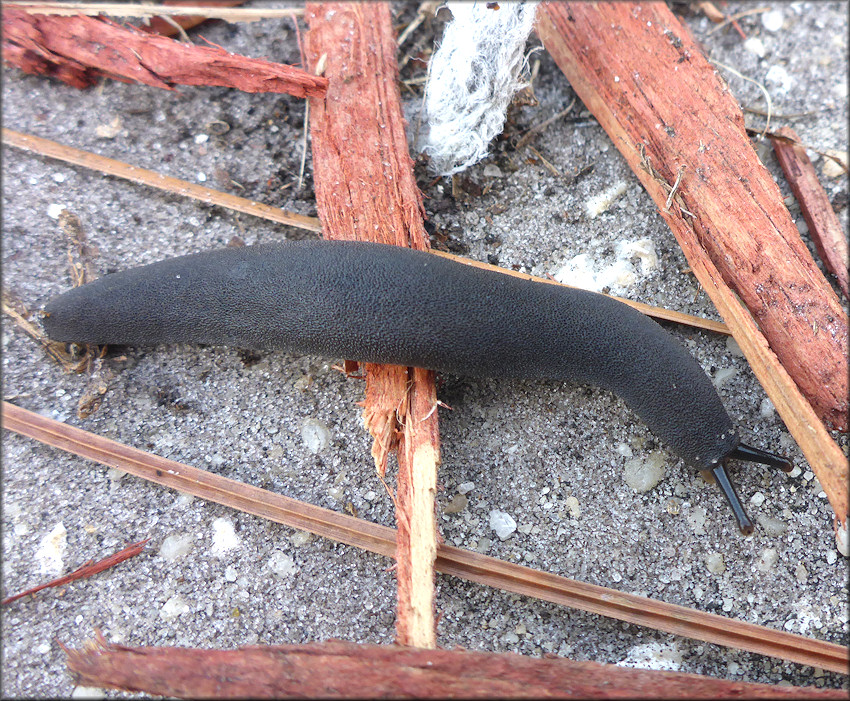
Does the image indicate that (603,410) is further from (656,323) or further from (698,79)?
(698,79)

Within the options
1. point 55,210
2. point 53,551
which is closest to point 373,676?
point 53,551

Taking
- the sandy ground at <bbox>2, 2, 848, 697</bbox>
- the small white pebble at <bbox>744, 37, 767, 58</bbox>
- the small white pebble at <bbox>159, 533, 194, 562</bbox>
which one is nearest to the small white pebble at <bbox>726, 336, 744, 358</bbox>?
the sandy ground at <bbox>2, 2, 848, 697</bbox>

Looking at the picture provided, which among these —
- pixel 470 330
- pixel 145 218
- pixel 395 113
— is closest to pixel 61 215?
pixel 145 218

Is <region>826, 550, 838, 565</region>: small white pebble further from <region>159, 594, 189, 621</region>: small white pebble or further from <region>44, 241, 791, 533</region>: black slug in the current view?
<region>159, 594, 189, 621</region>: small white pebble

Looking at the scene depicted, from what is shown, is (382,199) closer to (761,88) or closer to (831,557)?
(761,88)

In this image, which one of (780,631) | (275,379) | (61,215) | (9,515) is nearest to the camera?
(780,631)

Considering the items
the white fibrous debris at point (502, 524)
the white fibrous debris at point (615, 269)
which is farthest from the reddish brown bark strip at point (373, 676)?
the white fibrous debris at point (615, 269)
